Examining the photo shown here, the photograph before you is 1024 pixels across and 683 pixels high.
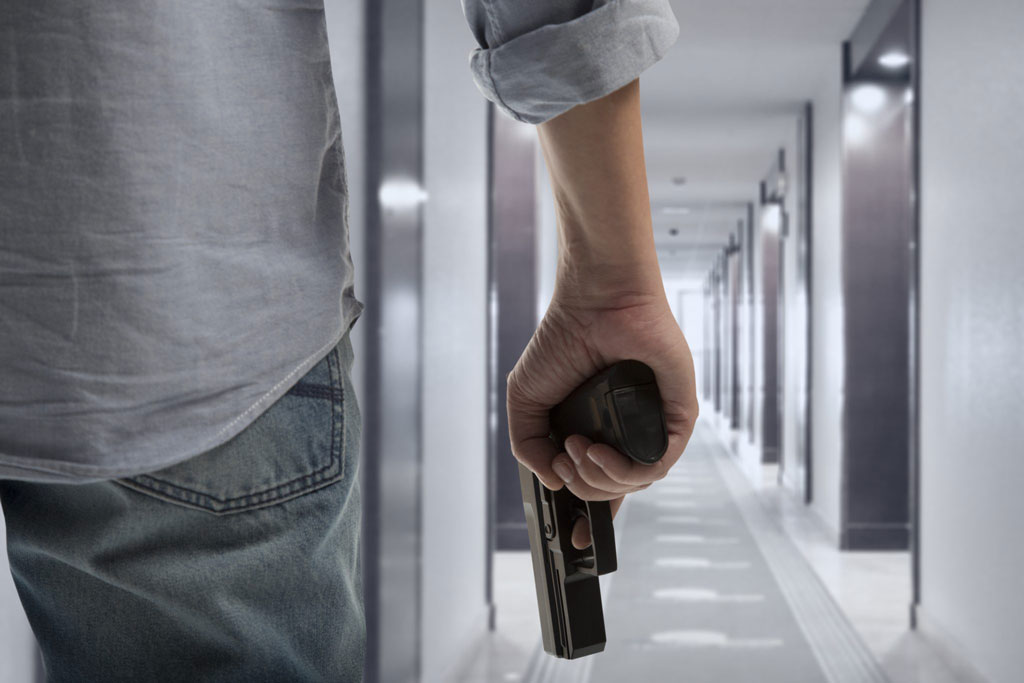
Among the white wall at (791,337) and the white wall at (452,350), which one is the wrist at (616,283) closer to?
the white wall at (452,350)

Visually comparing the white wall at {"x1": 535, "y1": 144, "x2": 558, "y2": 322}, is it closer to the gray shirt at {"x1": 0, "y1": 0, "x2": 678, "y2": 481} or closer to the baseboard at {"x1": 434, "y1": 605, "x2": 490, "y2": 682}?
the baseboard at {"x1": 434, "y1": 605, "x2": 490, "y2": 682}

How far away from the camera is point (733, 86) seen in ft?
22.4

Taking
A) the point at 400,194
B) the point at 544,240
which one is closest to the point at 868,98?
the point at 544,240

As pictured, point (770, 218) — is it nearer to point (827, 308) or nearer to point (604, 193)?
point (827, 308)

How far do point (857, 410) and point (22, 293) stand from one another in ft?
17.9

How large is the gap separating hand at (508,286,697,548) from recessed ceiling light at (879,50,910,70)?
512cm

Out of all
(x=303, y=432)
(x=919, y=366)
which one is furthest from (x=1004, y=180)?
(x=303, y=432)

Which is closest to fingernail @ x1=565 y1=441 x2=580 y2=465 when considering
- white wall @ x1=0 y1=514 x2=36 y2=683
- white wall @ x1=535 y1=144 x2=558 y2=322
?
white wall @ x1=0 y1=514 x2=36 y2=683

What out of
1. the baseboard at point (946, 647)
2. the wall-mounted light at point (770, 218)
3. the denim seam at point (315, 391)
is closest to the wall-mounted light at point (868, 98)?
the baseboard at point (946, 647)

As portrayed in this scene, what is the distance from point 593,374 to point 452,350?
7.83 feet

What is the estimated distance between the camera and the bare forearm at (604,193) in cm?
58

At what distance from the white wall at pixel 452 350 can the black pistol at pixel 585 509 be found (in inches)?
73.0

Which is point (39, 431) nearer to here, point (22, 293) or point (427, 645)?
point (22, 293)

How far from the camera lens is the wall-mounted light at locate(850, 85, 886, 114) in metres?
5.52
